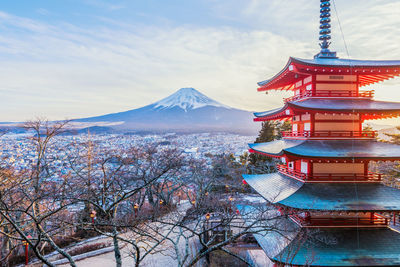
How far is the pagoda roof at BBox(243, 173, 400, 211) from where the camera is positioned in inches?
303

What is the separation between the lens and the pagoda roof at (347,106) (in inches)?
338

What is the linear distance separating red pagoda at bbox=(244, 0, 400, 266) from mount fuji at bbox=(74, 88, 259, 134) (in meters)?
78.0

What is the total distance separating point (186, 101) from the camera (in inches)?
4628

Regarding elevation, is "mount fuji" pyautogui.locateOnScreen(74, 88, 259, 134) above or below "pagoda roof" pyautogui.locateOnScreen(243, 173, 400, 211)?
above

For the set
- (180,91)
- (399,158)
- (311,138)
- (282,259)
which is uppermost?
(180,91)

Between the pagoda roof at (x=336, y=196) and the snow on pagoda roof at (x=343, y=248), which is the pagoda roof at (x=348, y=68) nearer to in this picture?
the pagoda roof at (x=336, y=196)

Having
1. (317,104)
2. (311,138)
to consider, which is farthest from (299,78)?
(311,138)

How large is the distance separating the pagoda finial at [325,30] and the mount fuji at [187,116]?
252ft

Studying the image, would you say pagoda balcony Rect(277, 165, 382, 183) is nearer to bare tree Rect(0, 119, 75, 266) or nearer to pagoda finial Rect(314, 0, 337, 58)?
pagoda finial Rect(314, 0, 337, 58)

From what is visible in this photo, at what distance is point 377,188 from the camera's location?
28.7 ft

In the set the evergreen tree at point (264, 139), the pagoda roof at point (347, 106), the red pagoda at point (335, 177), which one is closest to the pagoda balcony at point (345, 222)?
the red pagoda at point (335, 177)

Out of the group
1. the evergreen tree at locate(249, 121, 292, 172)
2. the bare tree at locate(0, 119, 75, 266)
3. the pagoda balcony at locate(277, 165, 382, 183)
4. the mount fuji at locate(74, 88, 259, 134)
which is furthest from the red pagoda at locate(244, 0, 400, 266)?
the mount fuji at locate(74, 88, 259, 134)

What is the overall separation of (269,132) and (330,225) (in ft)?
59.0

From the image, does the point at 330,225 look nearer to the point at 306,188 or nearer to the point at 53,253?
the point at 306,188
